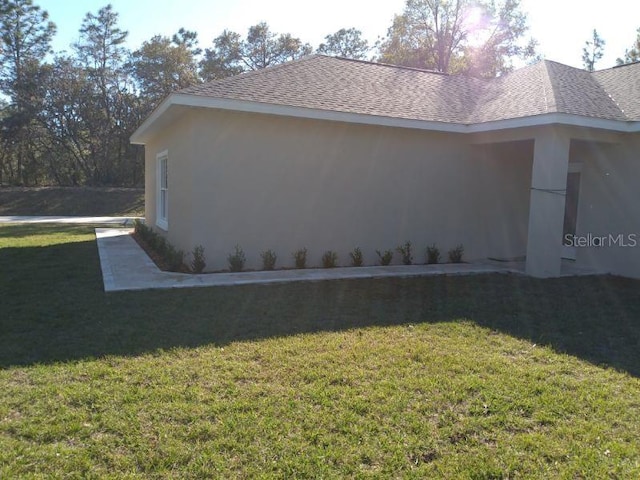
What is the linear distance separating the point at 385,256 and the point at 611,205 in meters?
4.45

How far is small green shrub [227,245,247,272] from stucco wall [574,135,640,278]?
6.93 m

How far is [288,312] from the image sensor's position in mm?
5898

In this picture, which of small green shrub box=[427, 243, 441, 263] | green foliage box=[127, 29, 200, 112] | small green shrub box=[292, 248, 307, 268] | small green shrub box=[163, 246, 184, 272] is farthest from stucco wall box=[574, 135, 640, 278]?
green foliage box=[127, 29, 200, 112]

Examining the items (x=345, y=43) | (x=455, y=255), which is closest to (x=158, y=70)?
(x=345, y=43)

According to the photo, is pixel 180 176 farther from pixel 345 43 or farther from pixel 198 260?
pixel 345 43

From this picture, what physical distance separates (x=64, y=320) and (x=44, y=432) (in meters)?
2.59

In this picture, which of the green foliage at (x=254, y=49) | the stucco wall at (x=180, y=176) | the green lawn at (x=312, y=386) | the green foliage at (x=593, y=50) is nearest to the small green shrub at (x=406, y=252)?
the green lawn at (x=312, y=386)

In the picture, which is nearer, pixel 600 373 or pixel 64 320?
pixel 600 373

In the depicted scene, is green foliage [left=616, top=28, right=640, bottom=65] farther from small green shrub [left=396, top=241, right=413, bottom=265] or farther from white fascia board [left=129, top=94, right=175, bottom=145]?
white fascia board [left=129, top=94, right=175, bottom=145]

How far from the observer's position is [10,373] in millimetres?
3857

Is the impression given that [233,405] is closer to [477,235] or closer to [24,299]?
[24,299]

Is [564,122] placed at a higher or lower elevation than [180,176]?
higher

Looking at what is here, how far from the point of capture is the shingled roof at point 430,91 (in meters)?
8.43

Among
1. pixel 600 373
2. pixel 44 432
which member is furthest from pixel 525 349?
pixel 44 432
